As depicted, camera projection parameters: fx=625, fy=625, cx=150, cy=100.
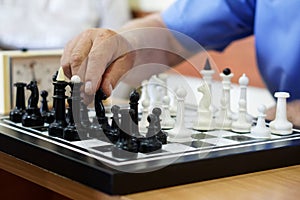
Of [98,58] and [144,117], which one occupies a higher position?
[98,58]

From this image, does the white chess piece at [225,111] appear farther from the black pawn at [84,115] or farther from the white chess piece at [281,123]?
the black pawn at [84,115]

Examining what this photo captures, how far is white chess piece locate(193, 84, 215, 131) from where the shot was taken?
45.1 inches

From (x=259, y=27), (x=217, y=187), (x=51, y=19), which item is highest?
(x=51, y=19)

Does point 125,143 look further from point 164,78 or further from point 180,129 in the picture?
point 164,78

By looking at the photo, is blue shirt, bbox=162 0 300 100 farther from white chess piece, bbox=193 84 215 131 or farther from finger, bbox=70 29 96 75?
finger, bbox=70 29 96 75

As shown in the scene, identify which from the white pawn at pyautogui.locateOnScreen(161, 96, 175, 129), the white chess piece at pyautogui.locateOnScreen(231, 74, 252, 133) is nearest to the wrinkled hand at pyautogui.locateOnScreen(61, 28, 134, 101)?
the white pawn at pyautogui.locateOnScreen(161, 96, 175, 129)

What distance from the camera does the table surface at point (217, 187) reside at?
83 cm

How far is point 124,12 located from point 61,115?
209 cm

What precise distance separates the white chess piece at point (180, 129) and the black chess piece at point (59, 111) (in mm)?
182

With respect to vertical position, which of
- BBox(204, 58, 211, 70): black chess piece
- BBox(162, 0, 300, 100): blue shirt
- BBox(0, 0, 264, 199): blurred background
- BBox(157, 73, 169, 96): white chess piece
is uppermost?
BBox(0, 0, 264, 199): blurred background

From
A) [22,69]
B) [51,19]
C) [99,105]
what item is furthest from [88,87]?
[51,19]

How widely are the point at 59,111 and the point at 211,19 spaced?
71 centimetres

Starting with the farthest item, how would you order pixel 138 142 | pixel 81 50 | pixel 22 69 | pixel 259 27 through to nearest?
pixel 22 69 → pixel 259 27 → pixel 81 50 → pixel 138 142

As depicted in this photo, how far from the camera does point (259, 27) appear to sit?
5.19 ft
